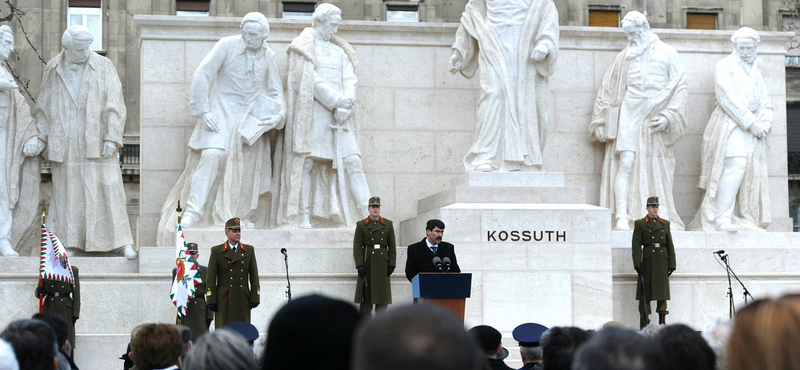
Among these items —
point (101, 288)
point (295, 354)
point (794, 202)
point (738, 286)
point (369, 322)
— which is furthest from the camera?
point (794, 202)

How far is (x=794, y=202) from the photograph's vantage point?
3959cm

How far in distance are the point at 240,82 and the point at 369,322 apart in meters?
13.5

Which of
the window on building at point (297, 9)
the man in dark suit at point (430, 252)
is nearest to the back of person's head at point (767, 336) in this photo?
the man in dark suit at point (430, 252)

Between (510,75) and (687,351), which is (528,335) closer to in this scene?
(687,351)

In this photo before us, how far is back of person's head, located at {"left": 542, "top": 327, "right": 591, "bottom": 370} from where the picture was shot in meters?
5.37

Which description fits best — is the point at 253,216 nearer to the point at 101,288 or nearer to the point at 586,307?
the point at 101,288

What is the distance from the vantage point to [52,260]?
41.0ft

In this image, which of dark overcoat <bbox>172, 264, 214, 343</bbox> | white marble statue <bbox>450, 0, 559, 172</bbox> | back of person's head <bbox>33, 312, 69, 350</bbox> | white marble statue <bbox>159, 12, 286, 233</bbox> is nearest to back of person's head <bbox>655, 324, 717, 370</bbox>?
back of person's head <bbox>33, 312, 69, 350</bbox>

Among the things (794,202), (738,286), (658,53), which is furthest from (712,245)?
(794,202)

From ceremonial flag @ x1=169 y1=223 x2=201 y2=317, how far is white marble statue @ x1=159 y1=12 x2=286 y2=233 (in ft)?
9.84

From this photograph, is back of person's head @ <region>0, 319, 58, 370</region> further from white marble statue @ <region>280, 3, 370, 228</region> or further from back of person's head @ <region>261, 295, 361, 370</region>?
white marble statue @ <region>280, 3, 370, 228</region>

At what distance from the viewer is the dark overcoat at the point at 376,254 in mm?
14180

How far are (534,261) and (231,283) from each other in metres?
3.78

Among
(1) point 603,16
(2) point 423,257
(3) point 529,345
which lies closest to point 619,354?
(3) point 529,345
